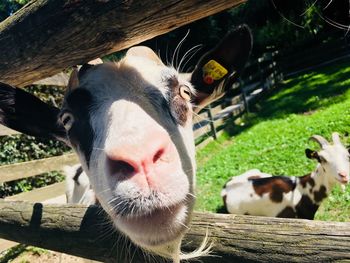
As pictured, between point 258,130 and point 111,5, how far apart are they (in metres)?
9.95

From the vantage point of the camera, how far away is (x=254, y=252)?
1.78 meters

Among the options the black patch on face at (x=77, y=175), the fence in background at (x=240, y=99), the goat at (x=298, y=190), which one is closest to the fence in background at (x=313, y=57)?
the fence in background at (x=240, y=99)

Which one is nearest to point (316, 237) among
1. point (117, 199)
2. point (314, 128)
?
point (117, 199)

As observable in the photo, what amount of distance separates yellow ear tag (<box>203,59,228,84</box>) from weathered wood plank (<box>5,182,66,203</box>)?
13.7 ft

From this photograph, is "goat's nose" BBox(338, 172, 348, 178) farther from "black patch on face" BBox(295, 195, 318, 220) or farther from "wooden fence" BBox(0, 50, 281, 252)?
"wooden fence" BBox(0, 50, 281, 252)

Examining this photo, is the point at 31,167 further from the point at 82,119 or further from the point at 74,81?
the point at 82,119

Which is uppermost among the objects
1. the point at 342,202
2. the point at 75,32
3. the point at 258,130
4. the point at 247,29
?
the point at 75,32

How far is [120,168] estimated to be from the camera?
1671 mm

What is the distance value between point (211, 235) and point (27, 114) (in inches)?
59.2

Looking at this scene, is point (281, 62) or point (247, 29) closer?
point (247, 29)

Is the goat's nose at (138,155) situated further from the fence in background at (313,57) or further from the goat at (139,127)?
the fence in background at (313,57)

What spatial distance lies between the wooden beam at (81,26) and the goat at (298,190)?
4.27 m

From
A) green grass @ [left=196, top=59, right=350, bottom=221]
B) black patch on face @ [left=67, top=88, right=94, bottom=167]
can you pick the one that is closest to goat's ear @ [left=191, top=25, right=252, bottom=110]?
black patch on face @ [left=67, top=88, right=94, bottom=167]

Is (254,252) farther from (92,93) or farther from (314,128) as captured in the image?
(314,128)
